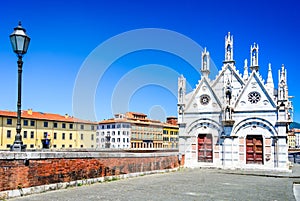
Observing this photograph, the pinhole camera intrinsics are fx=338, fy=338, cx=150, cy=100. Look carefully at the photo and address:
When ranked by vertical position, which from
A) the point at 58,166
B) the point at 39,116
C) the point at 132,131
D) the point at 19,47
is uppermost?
the point at 19,47

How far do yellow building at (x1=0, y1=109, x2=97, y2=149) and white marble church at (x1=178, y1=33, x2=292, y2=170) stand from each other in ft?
114

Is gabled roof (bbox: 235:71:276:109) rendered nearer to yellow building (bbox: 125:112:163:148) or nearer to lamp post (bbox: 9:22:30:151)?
lamp post (bbox: 9:22:30:151)

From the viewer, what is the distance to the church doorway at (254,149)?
81.5ft

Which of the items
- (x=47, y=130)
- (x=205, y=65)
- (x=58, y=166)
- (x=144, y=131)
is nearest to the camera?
(x=58, y=166)

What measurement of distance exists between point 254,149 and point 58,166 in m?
16.6

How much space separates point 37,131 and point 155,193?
61796mm

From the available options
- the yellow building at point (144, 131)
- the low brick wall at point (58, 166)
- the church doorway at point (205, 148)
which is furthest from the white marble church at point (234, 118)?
the yellow building at point (144, 131)

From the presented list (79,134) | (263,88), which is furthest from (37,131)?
(263,88)

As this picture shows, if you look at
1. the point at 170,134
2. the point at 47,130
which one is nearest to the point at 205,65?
the point at 47,130

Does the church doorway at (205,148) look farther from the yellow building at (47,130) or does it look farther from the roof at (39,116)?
the roof at (39,116)

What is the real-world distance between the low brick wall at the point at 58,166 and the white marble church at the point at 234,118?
27.9 ft

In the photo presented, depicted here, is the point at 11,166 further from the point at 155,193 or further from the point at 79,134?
the point at 79,134

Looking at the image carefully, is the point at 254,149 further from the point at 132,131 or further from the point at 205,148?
the point at 132,131

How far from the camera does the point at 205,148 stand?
26.6 m
